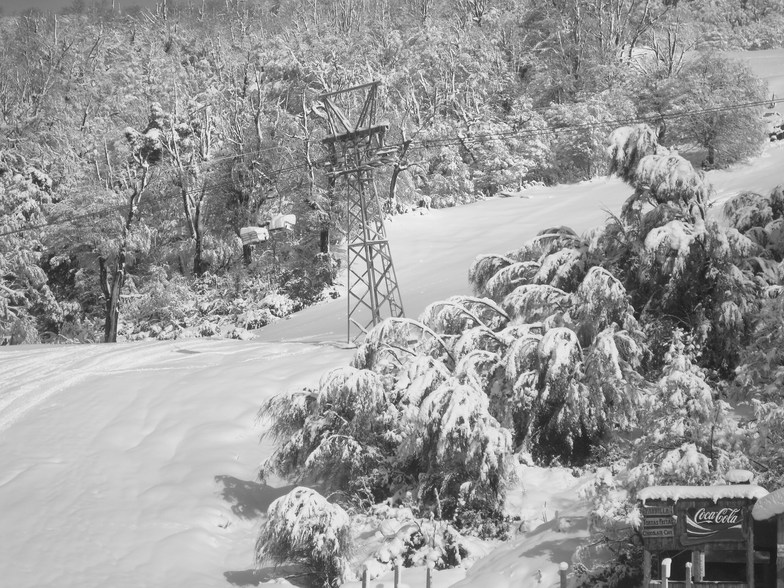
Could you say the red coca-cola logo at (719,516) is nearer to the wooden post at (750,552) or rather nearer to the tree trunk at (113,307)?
the wooden post at (750,552)

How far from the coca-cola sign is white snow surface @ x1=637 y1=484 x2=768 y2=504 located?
4.7 inches

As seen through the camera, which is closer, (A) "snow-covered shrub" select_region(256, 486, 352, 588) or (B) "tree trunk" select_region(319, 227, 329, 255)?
(A) "snow-covered shrub" select_region(256, 486, 352, 588)

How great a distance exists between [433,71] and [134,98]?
1712cm

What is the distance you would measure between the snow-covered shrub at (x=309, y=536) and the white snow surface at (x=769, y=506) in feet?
19.0

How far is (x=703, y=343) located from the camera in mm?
15625

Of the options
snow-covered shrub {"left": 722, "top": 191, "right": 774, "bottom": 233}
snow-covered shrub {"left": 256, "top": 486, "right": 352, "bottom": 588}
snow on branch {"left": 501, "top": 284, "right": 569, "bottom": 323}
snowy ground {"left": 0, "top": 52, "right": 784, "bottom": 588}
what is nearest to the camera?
snow-covered shrub {"left": 256, "top": 486, "right": 352, "bottom": 588}

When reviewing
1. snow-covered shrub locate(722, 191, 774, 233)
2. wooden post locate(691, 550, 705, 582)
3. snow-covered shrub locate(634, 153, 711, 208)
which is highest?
snow-covered shrub locate(634, 153, 711, 208)

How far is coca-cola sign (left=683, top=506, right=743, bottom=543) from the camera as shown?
8.41m

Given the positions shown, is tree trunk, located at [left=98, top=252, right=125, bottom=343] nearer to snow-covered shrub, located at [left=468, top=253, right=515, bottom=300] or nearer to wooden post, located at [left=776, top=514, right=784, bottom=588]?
snow-covered shrub, located at [left=468, top=253, right=515, bottom=300]

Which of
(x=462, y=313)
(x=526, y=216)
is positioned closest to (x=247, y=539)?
(x=462, y=313)

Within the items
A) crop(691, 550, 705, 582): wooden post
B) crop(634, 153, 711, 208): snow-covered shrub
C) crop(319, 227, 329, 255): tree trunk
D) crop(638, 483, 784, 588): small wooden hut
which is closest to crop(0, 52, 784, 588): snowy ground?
crop(638, 483, 784, 588): small wooden hut

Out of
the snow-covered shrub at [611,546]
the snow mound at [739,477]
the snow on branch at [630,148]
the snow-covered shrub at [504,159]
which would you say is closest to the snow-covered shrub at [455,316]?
the snow on branch at [630,148]

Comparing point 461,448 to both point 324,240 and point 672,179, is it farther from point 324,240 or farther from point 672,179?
point 324,240

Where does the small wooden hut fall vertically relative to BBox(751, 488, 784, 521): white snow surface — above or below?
below
